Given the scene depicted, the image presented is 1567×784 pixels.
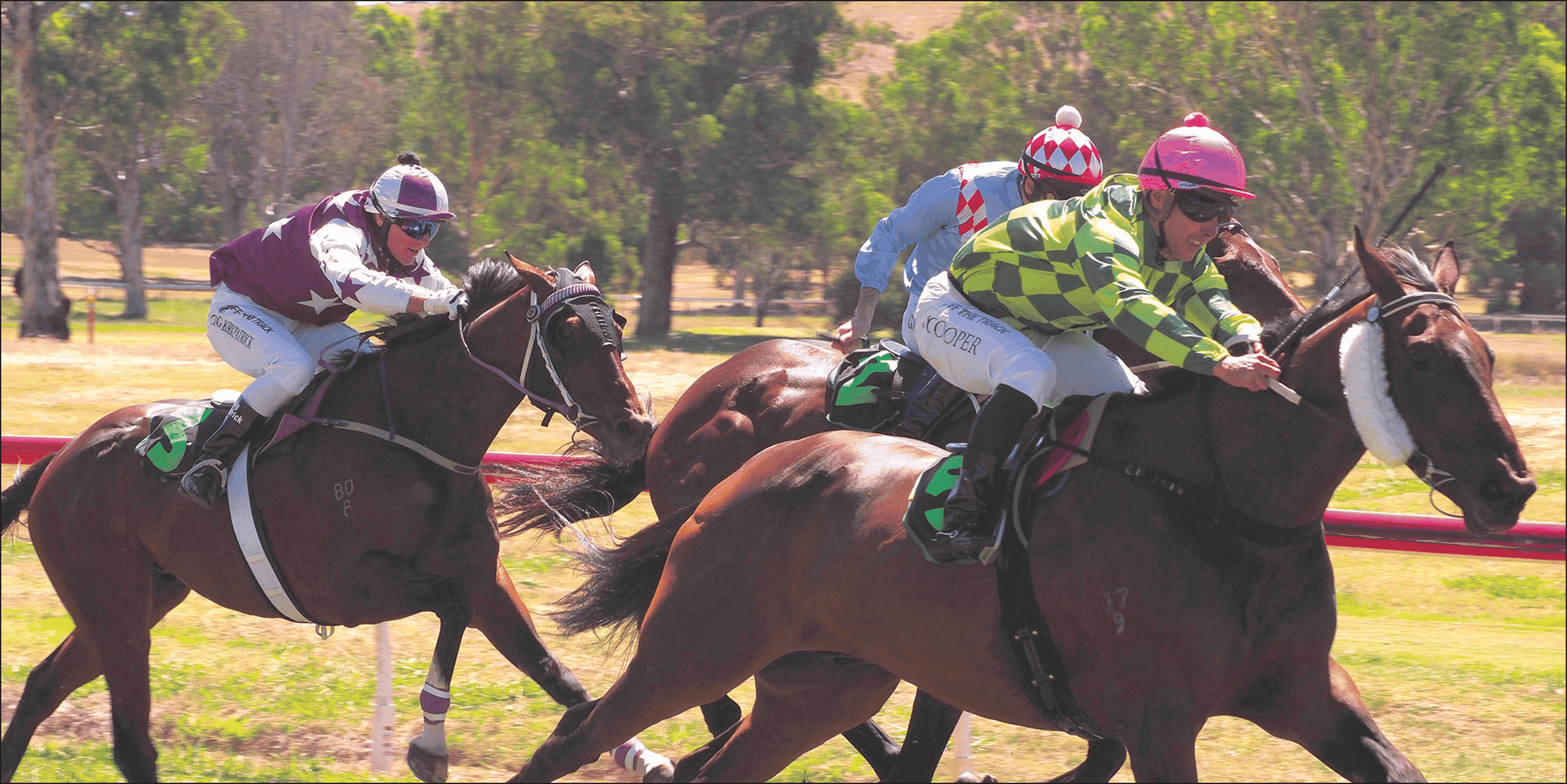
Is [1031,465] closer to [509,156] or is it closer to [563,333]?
[563,333]

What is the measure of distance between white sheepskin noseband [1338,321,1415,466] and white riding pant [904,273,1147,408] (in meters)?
0.63

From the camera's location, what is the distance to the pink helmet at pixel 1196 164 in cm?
366

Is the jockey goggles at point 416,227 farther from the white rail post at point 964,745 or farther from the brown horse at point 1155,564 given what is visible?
the white rail post at point 964,745

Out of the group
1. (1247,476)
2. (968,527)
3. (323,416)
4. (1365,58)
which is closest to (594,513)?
(323,416)

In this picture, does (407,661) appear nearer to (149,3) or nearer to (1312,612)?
(1312,612)

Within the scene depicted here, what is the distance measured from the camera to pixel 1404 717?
6516mm

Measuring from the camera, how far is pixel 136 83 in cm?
3309

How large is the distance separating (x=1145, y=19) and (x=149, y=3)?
21.0 meters

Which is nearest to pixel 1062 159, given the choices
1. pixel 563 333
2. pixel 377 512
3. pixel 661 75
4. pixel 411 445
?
pixel 563 333

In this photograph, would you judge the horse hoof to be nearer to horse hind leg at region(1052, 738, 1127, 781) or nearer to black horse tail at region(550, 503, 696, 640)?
black horse tail at region(550, 503, 696, 640)

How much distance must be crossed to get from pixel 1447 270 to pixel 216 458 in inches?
162

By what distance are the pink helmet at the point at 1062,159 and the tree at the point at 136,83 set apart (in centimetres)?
2930

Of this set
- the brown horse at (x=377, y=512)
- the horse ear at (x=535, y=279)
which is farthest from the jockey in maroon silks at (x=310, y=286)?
the horse ear at (x=535, y=279)

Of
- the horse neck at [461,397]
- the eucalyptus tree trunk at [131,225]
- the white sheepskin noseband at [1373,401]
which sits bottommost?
the eucalyptus tree trunk at [131,225]
